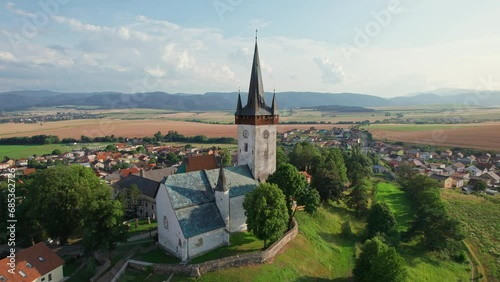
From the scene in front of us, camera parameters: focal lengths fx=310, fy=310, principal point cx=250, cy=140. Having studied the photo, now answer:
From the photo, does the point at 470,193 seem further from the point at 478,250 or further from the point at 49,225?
the point at 49,225

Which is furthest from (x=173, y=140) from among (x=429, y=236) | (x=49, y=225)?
(x=429, y=236)

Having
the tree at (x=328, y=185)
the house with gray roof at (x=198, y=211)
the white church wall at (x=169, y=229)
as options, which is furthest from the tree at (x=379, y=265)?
the white church wall at (x=169, y=229)

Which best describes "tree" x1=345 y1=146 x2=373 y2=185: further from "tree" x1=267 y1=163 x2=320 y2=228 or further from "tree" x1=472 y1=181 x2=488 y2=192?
"tree" x1=472 y1=181 x2=488 y2=192

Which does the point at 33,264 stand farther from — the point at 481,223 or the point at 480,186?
the point at 480,186

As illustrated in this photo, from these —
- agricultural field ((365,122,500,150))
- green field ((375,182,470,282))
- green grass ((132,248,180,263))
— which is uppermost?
agricultural field ((365,122,500,150))

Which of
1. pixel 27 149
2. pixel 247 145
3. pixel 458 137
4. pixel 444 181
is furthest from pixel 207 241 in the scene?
pixel 458 137

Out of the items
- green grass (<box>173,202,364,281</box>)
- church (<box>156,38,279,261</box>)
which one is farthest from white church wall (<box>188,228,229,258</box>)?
green grass (<box>173,202,364,281</box>)

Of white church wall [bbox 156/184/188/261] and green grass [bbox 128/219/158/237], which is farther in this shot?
green grass [bbox 128/219/158/237]
